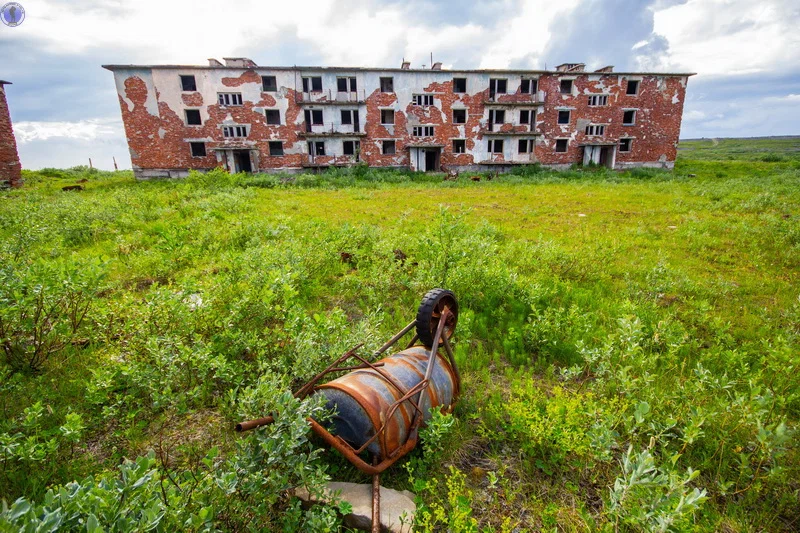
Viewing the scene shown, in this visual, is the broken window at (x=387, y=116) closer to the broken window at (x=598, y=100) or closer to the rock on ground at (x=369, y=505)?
the broken window at (x=598, y=100)

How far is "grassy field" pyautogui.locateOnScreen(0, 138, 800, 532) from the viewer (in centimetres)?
210

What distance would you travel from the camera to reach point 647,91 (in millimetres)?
32125

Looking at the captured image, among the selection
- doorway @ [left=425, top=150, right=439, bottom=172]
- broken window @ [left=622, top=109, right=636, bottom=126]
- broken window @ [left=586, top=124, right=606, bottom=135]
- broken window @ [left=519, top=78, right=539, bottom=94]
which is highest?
broken window @ [left=519, top=78, right=539, bottom=94]

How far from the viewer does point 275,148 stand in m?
29.6

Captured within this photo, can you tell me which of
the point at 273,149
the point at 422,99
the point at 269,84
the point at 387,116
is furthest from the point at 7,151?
the point at 422,99

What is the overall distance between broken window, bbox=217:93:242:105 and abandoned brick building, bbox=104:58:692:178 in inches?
2.8

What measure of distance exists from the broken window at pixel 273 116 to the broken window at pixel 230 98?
220 centimetres

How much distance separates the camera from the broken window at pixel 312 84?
2916 centimetres

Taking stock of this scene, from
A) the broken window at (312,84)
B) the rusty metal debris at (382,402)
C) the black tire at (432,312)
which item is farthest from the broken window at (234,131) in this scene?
the rusty metal debris at (382,402)

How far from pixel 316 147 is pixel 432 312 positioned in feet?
98.6

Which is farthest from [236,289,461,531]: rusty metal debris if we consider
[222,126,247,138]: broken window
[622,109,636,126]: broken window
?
[622,109,636,126]: broken window

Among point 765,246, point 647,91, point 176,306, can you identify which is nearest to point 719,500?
point 176,306

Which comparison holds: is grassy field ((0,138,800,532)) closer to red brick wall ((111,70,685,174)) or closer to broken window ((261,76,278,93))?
red brick wall ((111,70,685,174))

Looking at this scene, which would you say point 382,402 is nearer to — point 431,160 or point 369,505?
point 369,505
